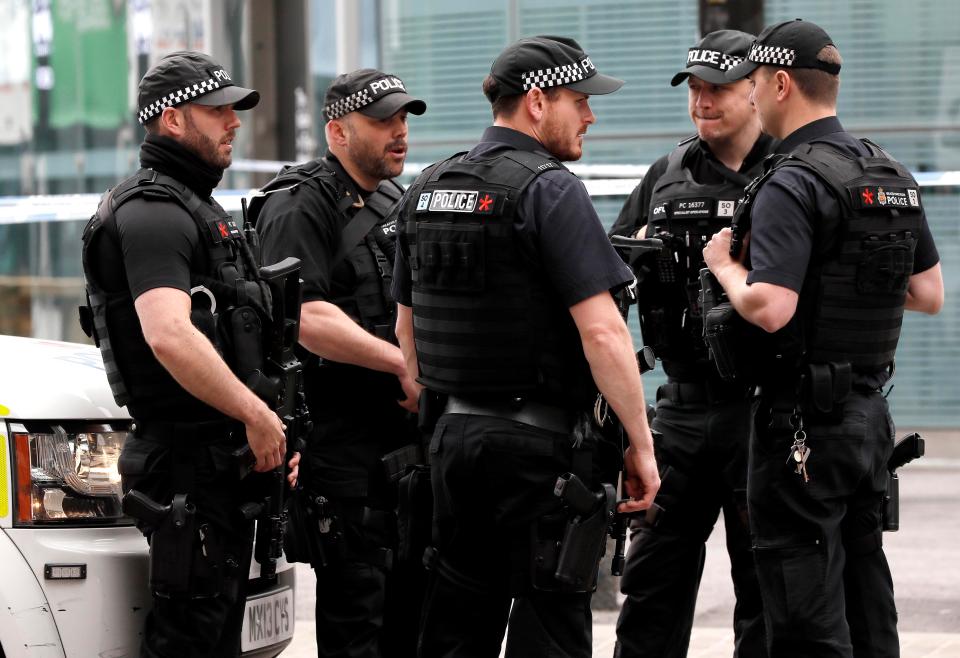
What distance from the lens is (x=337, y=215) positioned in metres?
5.27

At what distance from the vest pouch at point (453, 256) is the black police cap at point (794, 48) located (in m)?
1.12

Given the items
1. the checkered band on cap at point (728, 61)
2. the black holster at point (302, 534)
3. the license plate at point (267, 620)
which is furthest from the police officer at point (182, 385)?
the checkered band on cap at point (728, 61)

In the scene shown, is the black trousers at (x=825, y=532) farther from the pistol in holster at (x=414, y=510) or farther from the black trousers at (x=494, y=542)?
the pistol in holster at (x=414, y=510)

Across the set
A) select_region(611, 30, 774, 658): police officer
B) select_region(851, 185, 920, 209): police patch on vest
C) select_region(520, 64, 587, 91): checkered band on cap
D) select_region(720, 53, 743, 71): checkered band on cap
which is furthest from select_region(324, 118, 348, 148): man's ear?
select_region(851, 185, 920, 209): police patch on vest

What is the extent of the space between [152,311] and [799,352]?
184 centimetres

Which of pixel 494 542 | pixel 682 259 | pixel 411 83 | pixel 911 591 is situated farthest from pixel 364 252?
pixel 411 83

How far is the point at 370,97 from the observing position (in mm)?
5387

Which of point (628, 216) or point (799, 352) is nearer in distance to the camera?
point (799, 352)

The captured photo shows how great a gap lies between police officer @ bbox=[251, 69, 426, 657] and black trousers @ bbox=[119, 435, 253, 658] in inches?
26.1

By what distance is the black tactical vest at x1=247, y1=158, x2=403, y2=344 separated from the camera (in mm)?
5238

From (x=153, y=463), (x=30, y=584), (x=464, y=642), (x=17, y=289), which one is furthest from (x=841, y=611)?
(x=17, y=289)

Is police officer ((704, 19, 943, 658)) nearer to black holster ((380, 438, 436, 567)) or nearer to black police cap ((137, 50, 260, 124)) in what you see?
black holster ((380, 438, 436, 567))

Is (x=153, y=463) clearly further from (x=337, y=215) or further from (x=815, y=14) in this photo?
(x=815, y=14)

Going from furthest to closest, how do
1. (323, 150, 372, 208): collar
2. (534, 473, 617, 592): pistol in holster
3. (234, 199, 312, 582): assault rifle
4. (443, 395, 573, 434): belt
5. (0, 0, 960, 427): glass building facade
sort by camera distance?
(0, 0, 960, 427): glass building facade, (323, 150, 372, 208): collar, (234, 199, 312, 582): assault rifle, (443, 395, 573, 434): belt, (534, 473, 617, 592): pistol in holster
